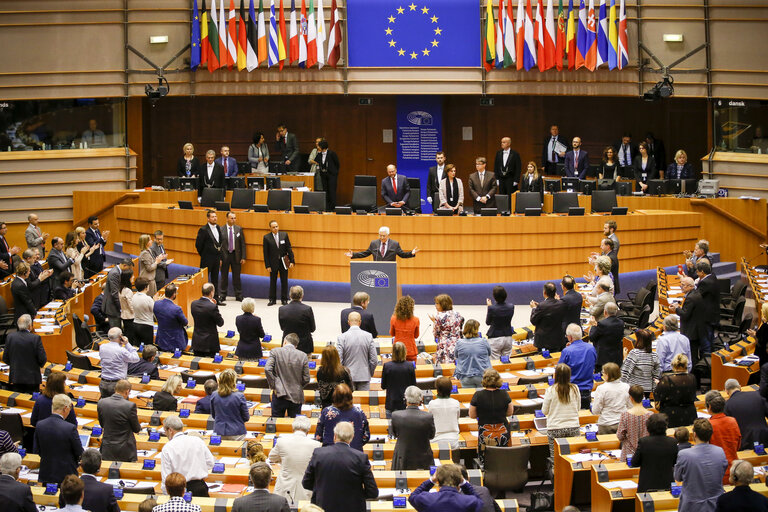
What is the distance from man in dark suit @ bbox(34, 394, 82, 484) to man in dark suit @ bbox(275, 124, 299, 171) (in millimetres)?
12755

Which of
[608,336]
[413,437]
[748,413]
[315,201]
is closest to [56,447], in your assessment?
[413,437]

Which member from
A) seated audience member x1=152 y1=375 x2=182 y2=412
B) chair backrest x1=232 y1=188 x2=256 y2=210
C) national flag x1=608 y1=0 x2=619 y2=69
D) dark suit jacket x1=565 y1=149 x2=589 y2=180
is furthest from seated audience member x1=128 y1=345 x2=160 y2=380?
national flag x1=608 y1=0 x2=619 y2=69

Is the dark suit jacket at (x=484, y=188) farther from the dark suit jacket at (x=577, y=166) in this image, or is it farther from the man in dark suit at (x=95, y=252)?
the man in dark suit at (x=95, y=252)

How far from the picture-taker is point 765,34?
20.2 meters

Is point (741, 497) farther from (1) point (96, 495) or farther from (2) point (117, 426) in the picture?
(2) point (117, 426)

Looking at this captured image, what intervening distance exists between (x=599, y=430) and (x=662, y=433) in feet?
5.08

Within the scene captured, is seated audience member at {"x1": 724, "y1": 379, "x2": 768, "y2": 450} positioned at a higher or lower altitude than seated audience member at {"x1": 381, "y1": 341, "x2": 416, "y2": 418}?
lower

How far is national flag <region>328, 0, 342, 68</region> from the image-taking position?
2069 cm

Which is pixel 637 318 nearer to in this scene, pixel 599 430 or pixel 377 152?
pixel 599 430

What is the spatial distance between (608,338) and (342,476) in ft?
16.2

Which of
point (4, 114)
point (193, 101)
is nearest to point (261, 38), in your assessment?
point (193, 101)

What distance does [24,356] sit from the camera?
36.7ft

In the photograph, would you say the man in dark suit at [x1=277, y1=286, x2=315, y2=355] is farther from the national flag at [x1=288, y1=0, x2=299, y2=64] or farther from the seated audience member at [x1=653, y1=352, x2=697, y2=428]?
the national flag at [x1=288, y1=0, x2=299, y2=64]

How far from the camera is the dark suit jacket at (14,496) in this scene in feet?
24.0
